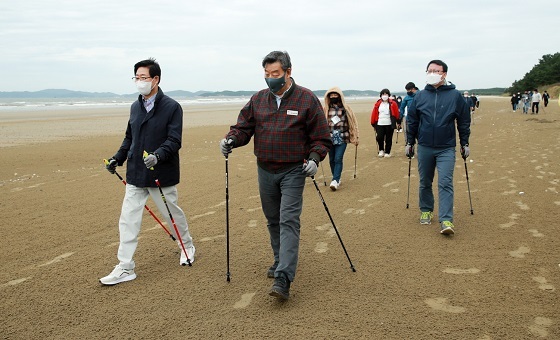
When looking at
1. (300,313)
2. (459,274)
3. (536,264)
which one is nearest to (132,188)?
(300,313)

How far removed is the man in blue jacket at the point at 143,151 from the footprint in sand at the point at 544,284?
3.75m

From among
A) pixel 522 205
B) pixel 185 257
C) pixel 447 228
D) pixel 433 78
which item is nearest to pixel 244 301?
pixel 185 257

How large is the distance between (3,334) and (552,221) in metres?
6.51

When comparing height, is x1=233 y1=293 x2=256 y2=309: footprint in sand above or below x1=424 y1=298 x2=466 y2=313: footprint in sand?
below

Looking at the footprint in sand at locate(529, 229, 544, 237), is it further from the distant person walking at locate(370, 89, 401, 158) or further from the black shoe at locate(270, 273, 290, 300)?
the distant person walking at locate(370, 89, 401, 158)

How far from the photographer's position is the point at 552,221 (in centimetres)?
637

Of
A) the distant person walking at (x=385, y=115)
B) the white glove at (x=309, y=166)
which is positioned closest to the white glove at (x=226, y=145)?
the white glove at (x=309, y=166)

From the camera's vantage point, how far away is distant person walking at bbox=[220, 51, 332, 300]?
4156mm

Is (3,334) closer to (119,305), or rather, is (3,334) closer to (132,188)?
(119,305)

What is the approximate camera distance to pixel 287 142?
4230 mm

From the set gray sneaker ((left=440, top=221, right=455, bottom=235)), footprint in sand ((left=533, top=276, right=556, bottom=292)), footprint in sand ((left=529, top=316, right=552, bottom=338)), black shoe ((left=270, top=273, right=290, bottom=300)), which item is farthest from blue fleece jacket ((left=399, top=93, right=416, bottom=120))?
black shoe ((left=270, top=273, right=290, bottom=300))

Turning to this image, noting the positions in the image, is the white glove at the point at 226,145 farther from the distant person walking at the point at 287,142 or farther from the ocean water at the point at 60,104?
the ocean water at the point at 60,104

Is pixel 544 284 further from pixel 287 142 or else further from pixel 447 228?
pixel 287 142

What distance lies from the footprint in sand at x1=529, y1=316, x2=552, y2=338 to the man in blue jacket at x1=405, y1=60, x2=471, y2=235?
2.15 m
